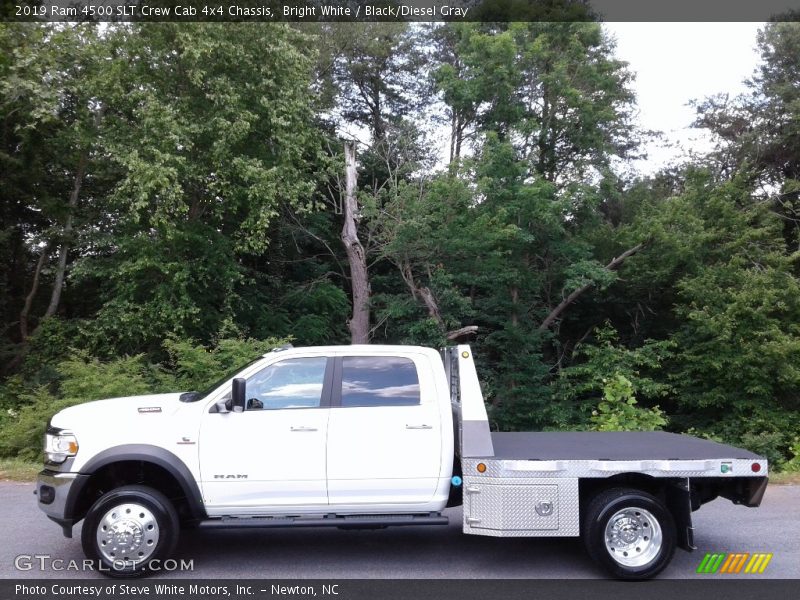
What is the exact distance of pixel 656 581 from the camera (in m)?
5.98

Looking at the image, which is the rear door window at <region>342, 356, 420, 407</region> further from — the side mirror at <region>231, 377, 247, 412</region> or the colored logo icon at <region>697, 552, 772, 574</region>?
the colored logo icon at <region>697, 552, 772, 574</region>

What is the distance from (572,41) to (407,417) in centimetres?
1859

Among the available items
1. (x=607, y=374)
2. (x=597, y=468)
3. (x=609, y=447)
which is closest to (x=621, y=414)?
(x=609, y=447)

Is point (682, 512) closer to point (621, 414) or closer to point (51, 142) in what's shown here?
point (621, 414)

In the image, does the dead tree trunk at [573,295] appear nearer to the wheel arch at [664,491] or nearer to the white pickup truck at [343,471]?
the wheel arch at [664,491]

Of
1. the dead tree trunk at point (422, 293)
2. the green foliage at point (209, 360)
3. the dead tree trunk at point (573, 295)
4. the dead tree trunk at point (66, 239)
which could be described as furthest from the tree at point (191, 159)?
the dead tree trunk at point (573, 295)

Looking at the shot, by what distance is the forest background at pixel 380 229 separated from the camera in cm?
1747

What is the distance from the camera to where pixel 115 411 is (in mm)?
6355

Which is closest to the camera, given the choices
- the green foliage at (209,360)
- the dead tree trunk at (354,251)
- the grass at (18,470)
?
the grass at (18,470)

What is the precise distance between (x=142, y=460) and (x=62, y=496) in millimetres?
713

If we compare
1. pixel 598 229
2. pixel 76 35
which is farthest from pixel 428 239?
pixel 76 35

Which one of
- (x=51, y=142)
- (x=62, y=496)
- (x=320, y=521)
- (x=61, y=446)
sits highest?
(x=51, y=142)

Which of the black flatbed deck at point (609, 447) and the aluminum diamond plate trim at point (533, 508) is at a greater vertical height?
the black flatbed deck at point (609, 447)

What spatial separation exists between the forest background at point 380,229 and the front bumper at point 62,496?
8.32 metres
